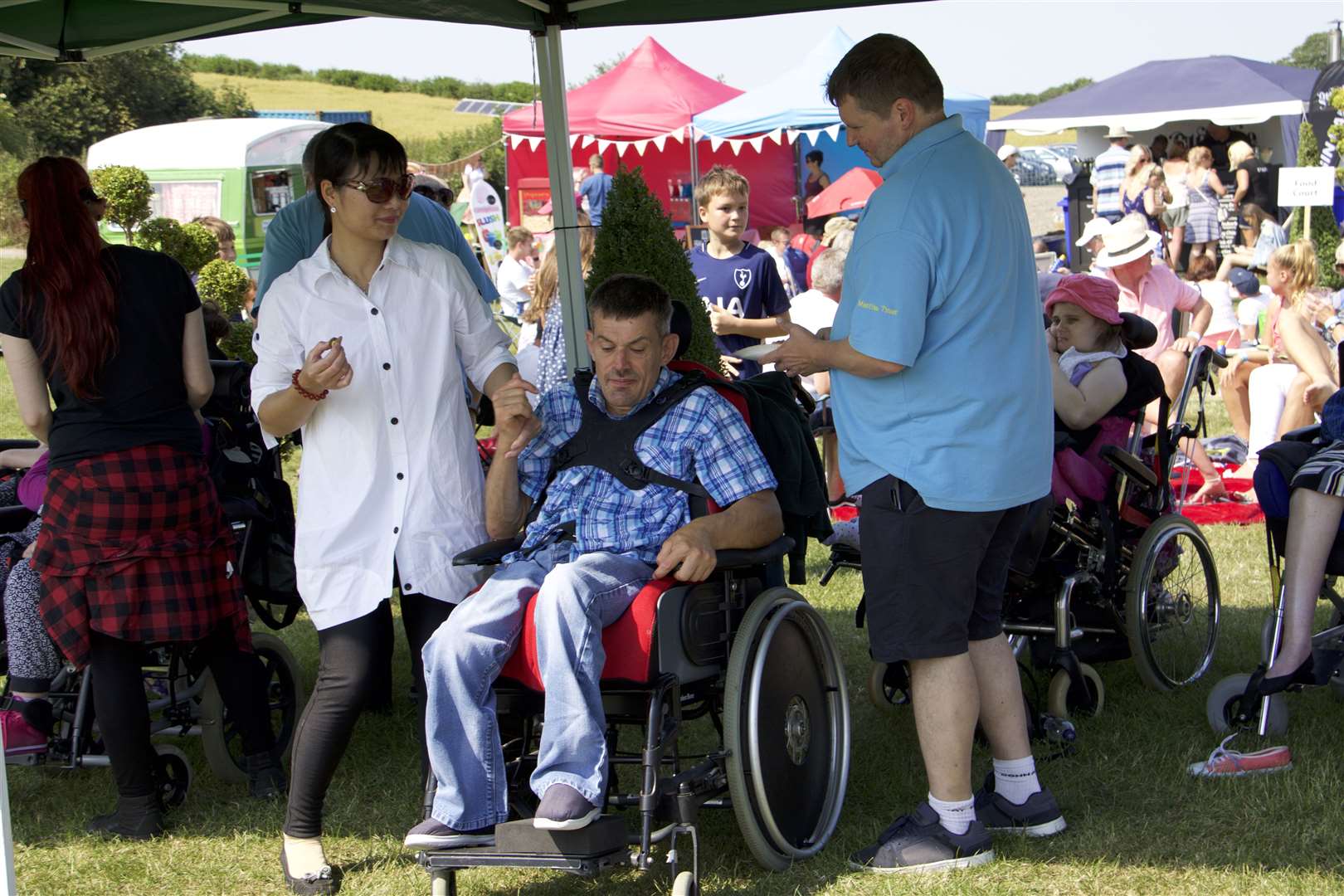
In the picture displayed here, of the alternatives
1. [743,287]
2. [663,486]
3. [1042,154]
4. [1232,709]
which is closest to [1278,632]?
[1232,709]

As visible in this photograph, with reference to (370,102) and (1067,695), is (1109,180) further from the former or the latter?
(370,102)

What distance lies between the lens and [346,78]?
197 feet

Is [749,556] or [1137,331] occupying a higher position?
[1137,331]

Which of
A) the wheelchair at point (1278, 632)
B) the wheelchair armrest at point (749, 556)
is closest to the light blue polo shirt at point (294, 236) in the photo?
the wheelchair armrest at point (749, 556)

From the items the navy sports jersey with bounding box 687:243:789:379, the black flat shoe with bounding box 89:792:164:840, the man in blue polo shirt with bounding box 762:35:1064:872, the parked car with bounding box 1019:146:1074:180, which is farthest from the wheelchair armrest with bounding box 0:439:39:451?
the parked car with bounding box 1019:146:1074:180

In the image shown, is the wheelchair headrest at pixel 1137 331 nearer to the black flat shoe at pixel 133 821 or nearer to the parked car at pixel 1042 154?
the black flat shoe at pixel 133 821

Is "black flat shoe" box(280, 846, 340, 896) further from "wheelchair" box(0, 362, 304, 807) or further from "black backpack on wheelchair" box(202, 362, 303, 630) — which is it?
"black backpack on wheelchair" box(202, 362, 303, 630)

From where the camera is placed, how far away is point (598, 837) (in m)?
2.81

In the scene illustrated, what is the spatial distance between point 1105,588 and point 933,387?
1.63 metres

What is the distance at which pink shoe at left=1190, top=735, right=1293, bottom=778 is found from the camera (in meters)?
3.72

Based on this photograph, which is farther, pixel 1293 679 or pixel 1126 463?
pixel 1126 463

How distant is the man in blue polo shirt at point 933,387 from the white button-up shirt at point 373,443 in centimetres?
81

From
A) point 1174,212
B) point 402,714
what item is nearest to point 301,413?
point 402,714

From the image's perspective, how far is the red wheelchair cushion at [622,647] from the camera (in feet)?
9.64
